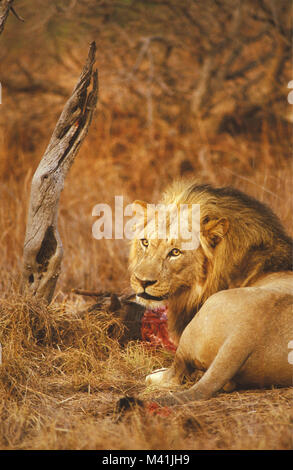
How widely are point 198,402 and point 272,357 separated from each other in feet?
1.47

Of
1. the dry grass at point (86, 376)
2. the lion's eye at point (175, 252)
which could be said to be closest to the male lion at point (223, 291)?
the lion's eye at point (175, 252)

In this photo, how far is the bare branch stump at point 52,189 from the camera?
13.4 feet

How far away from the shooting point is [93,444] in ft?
7.81

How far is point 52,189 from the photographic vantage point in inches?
161

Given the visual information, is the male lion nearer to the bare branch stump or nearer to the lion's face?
the lion's face

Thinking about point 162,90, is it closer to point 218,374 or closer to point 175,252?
point 175,252

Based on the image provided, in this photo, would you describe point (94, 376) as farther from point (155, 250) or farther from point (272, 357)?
point (272, 357)

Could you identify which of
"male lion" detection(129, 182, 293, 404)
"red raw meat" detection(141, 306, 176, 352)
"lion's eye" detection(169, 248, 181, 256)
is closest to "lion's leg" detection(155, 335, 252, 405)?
"male lion" detection(129, 182, 293, 404)

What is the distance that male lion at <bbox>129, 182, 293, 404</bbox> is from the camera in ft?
9.52

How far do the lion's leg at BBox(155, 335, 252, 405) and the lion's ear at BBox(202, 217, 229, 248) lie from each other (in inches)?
30.3

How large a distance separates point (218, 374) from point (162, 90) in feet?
27.7

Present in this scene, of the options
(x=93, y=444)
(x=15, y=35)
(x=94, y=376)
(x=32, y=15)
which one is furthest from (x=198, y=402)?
(x=15, y=35)

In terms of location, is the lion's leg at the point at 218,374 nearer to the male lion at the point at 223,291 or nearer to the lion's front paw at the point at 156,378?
the male lion at the point at 223,291
